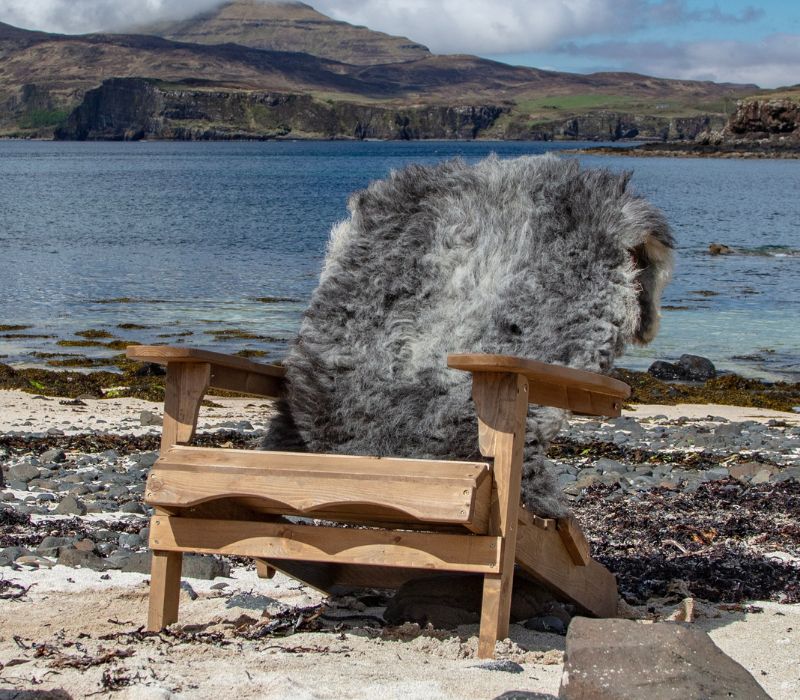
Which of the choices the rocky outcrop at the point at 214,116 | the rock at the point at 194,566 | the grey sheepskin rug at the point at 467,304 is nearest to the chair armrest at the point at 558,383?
the grey sheepskin rug at the point at 467,304

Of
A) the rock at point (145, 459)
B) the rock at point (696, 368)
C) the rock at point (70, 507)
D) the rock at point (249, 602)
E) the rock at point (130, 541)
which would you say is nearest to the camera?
the rock at point (249, 602)

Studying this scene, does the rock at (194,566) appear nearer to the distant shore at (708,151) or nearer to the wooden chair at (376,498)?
the wooden chair at (376,498)

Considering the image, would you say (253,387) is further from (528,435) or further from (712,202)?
(712,202)

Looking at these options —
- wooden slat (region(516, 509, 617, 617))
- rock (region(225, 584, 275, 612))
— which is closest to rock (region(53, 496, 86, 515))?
rock (region(225, 584, 275, 612))

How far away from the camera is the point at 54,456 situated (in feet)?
22.5

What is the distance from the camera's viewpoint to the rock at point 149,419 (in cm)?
872

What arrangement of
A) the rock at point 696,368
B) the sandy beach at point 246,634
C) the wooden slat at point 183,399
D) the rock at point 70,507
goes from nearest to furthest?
the sandy beach at point 246,634, the wooden slat at point 183,399, the rock at point 70,507, the rock at point 696,368

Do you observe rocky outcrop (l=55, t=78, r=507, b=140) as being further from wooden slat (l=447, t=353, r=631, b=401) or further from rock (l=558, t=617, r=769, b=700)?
rock (l=558, t=617, r=769, b=700)

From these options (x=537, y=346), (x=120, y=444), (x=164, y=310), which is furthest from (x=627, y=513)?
(x=164, y=310)

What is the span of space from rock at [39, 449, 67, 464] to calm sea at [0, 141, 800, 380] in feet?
9.27

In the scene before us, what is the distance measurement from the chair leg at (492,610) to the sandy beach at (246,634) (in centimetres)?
5

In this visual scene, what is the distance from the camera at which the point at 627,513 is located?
5.63m

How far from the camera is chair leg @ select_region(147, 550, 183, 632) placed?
3484mm

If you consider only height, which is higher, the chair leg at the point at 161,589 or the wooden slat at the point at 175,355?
the wooden slat at the point at 175,355
